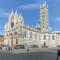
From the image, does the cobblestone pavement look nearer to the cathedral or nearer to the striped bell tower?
the cathedral

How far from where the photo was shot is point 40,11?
1.70 m

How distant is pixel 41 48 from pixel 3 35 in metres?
0.53

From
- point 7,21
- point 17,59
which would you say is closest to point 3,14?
point 7,21

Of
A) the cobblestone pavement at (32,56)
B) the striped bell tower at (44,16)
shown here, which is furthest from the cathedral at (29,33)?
the cobblestone pavement at (32,56)

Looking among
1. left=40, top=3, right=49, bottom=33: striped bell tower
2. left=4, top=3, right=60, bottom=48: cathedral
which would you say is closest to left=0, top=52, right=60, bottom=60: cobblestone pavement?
left=4, top=3, right=60, bottom=48: cathedral

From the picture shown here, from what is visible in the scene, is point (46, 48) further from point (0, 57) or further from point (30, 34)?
point (0, 57)

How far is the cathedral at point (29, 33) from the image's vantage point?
5.74 feet

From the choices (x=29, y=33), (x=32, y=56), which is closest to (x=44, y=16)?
(x=29, y=33)

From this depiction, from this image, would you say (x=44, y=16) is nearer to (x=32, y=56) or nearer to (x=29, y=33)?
(x=29, y=33)

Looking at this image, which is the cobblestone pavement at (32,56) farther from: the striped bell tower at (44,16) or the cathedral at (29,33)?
the striped bell tower at (44,16)

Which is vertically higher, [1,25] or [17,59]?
[1,25]

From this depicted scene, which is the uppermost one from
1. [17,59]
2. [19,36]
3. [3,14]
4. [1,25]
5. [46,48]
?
[3,14]

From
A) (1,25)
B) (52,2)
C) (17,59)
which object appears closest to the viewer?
(17,59)

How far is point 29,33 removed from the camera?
→ 181 cm
